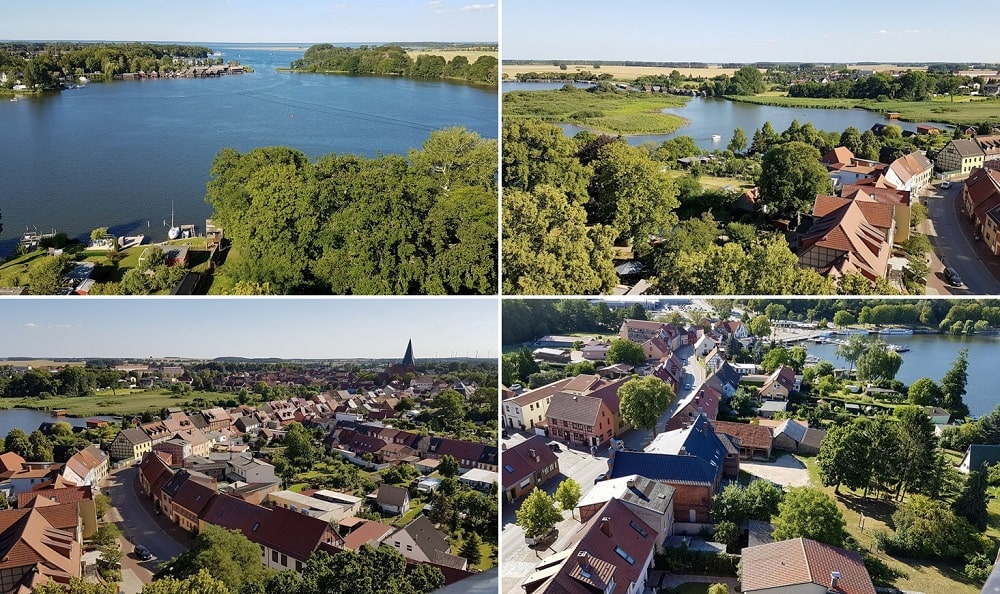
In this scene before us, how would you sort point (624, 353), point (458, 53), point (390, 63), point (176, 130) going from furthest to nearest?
point (176, 130) → point (390, 63) → point (458, 53) → point (624, 353)

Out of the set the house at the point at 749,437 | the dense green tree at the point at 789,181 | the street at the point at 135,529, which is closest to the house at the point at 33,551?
the street at the point at 135,529

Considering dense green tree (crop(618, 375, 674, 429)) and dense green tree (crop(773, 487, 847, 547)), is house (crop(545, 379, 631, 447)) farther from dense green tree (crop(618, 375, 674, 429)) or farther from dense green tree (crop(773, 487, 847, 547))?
dense green tree (crop(773, 487, 847, 547))

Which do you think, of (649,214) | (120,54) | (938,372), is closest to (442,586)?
(649,214)

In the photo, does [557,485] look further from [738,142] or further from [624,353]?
[738,142]

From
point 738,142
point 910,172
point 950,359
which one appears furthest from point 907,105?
point 950,359

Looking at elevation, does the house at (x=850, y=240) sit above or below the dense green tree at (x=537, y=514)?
above

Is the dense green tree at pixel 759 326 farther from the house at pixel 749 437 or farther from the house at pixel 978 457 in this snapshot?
the house at pixel 978 457
